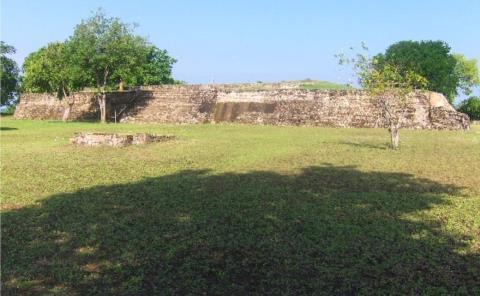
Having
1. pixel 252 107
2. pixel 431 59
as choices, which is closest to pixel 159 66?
pixel 252 107

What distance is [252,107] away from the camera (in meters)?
34.8

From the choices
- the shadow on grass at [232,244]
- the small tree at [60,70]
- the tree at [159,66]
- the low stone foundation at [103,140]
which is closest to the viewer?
the shadow on grass at [232,244]

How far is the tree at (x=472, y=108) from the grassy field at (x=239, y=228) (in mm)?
41757

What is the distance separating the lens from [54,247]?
551 cm

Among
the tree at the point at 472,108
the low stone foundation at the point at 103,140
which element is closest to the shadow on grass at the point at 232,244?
the low stone foundation at the point at 103,140

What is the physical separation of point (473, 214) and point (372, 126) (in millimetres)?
23600

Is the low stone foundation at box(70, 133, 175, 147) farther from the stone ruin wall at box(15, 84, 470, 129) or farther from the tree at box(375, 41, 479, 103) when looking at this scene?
Result: the tree at box(375, 41, 479, 103)

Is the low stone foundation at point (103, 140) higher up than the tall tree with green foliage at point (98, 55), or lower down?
lower down

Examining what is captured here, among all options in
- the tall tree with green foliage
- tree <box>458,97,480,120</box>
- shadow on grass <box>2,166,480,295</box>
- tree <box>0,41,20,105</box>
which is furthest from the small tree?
tree <box>458,97,480,120</box>

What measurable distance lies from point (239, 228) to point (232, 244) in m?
0.64

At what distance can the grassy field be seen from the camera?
4578 mm

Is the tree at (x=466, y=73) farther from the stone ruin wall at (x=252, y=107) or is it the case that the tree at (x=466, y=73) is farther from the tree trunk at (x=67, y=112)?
the tree trunk at (x=67, y=112)

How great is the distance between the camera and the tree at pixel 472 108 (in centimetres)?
4912

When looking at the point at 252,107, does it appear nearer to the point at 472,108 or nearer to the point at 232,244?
the point at 472,108
